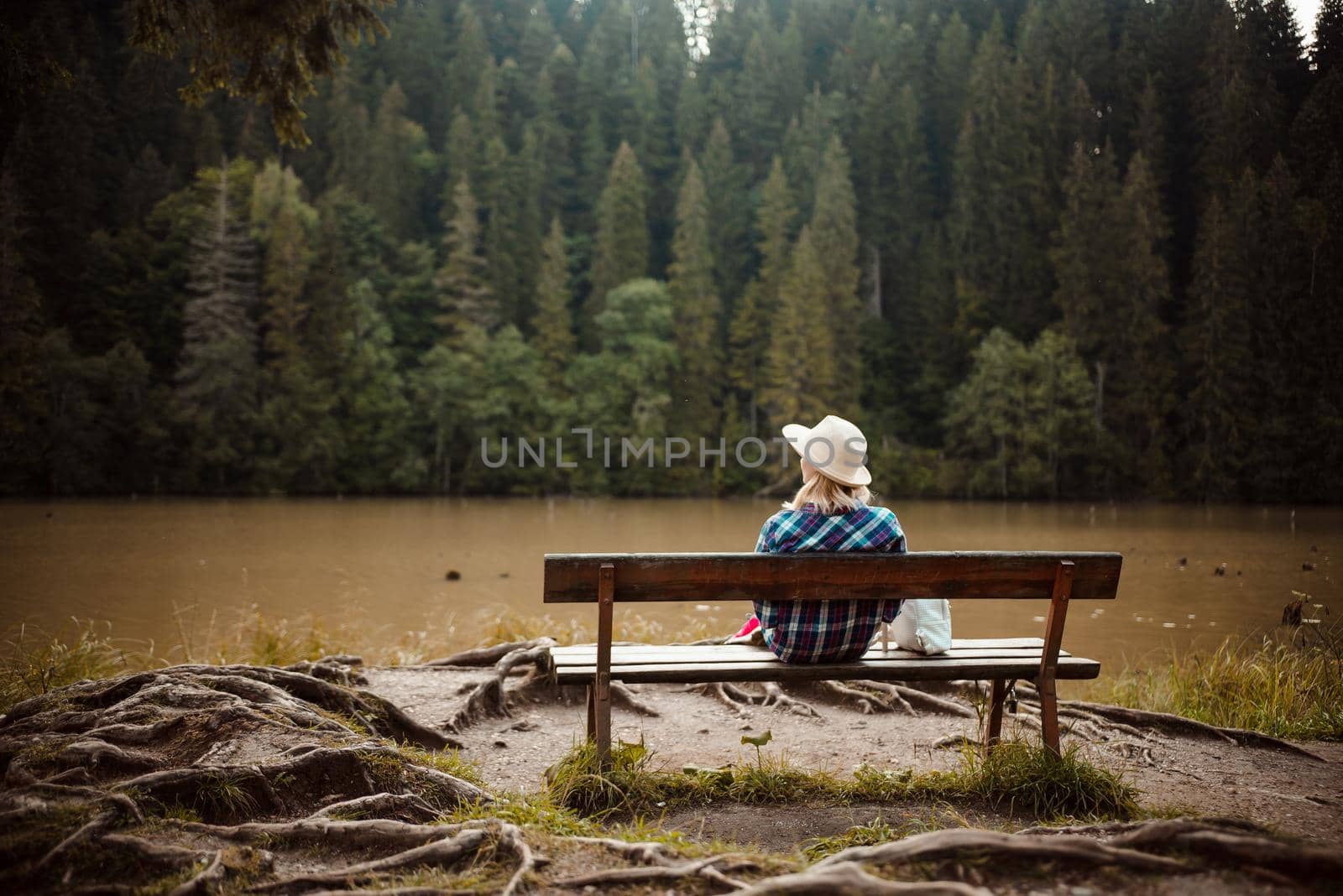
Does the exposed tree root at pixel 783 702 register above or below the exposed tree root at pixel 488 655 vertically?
below

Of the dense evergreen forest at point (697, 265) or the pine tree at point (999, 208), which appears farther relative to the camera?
the pine tree at point (999, 208)

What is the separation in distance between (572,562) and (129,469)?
1333 inches

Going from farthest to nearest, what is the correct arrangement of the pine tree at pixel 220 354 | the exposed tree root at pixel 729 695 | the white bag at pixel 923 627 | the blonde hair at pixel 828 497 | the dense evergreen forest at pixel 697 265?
1. the pine tree at pixel 220 354
2. the dense evergreen forest at pixel 697 265
3. the exposed tree root at pixel 729 695
4. the white bag at pixel 923 627
5. the blonde hair at pixel 828 497

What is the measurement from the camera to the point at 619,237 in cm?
4294

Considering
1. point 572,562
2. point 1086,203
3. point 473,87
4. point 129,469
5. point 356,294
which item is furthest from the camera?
point 473,87

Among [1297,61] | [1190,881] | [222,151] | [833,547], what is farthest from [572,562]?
[222,151]

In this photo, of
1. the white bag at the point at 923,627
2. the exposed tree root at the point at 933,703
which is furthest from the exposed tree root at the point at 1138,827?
the exposed tree root at the point at 933,703

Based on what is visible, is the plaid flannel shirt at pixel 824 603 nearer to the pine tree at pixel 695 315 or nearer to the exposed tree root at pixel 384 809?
the exposed tree root at pixel 384 809

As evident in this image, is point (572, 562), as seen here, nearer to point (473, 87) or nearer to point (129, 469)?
point (129, 469)

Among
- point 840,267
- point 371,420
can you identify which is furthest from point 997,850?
point 840,267

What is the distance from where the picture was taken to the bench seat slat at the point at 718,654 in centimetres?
404

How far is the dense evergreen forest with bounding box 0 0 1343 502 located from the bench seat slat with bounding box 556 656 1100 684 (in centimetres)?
2551

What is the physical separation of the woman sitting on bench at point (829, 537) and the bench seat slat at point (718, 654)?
171 mm

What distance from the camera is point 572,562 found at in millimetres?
3713
